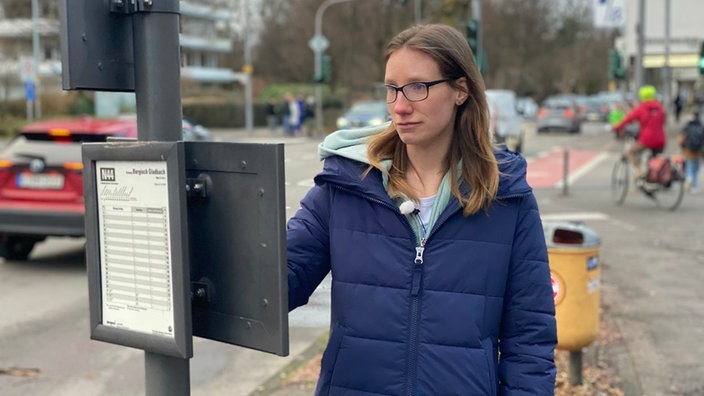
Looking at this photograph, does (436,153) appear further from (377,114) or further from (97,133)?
(377,114)

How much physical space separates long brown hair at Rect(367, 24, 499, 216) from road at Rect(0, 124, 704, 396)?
31 centimetres

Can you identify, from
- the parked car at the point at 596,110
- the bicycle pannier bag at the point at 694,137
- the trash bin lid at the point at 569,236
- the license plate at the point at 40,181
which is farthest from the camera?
the parked car at the point at 596,110

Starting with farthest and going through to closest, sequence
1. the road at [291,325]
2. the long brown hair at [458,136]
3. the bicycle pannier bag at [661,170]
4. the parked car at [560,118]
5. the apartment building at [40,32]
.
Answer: the parked car at [560,118]
the apartment building at [40,32]
the bicycle pannier bag at [661,170]
the road at [291,325]
the long brown hair at [458,136]

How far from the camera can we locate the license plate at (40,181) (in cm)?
883

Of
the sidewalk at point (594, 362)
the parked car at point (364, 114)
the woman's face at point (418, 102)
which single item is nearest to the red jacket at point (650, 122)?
the sidewalk at point (594, 362)

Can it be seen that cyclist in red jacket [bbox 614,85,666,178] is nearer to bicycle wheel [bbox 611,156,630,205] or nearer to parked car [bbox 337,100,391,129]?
bicycle wheel [bbox 611,156,630,205]

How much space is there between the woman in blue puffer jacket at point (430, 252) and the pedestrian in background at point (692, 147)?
14322mm

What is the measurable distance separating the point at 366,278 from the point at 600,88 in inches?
3384

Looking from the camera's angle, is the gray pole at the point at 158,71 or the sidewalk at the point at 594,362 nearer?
the gray pole at the point at 158,71

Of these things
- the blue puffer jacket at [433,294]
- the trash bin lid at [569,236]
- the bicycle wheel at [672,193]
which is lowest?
the bicycle wheel at [672,193]

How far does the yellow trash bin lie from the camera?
4.75m

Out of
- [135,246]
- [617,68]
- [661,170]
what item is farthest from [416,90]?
[617,68]

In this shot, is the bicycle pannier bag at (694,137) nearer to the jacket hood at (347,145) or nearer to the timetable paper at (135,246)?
the jacket hood at (347,145)

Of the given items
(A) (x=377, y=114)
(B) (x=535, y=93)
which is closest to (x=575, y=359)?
(A) (x=377, y=114)
